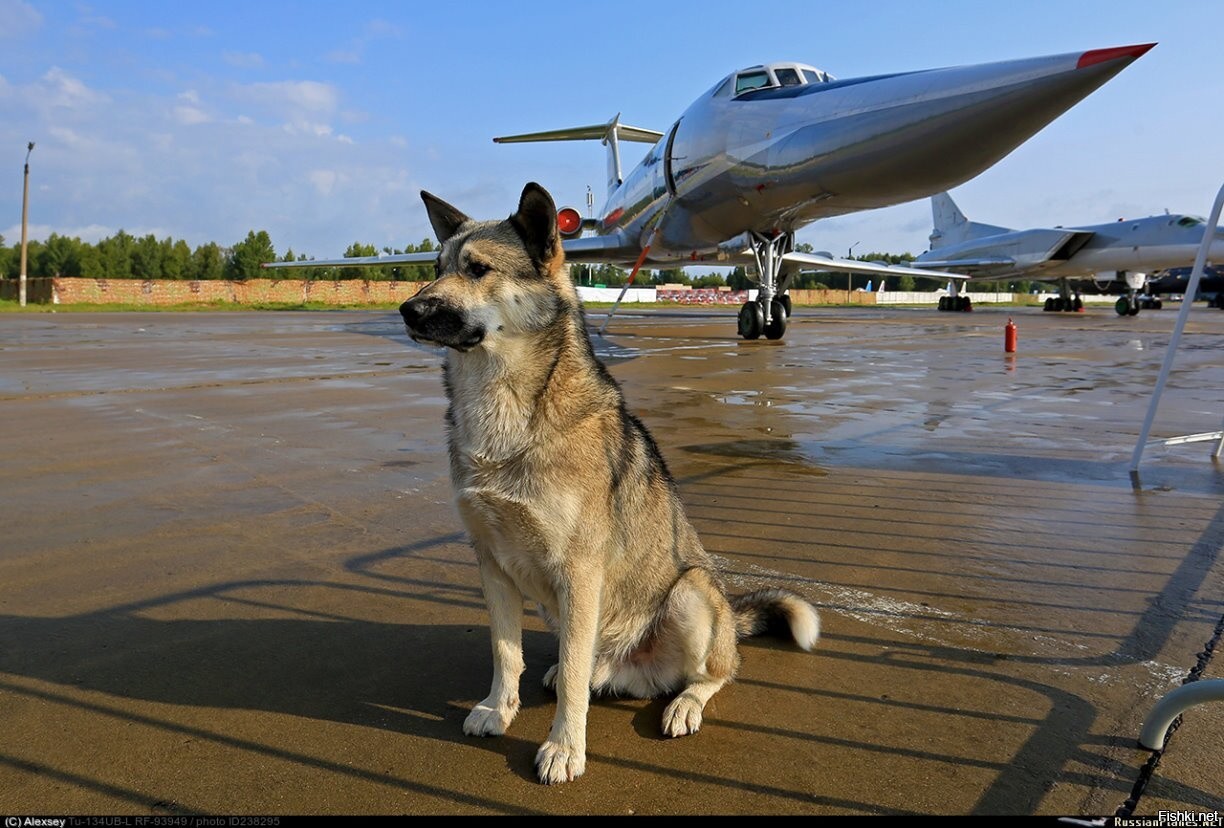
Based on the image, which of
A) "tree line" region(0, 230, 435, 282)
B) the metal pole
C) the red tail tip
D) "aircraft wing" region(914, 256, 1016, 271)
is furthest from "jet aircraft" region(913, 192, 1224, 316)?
"tree line" region(0, 230, 435, 282)

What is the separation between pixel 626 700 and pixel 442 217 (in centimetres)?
203

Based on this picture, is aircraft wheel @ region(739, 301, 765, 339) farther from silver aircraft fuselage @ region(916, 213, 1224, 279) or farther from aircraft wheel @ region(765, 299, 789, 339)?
silver aircraft fuselage @ region(916, 213, 1224, 279)

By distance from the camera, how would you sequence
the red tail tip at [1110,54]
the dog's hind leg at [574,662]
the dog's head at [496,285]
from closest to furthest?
1. the dog's hind leg at [574,662]
2. the dog's head at [496,285]
3. the red tail tip at [1110,54]

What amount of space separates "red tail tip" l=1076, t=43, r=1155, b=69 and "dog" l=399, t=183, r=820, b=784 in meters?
8.84

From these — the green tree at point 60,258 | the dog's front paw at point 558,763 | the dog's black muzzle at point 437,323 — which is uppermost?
the green tree at point 60,258

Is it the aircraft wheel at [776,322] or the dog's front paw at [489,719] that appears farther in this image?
the aircraft wheel at [776,322]

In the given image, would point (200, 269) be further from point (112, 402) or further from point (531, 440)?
point (531, 440)

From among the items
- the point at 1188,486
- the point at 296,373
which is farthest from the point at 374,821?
the point at 296,373

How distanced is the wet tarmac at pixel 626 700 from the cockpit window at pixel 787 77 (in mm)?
9155

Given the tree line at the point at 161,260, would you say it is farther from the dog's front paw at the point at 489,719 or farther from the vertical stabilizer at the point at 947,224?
the dog's front paw at the point at 489,719

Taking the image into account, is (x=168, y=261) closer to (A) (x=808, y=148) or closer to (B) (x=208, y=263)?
(B) (x=208, y=263)

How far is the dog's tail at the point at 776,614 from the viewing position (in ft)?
10.7

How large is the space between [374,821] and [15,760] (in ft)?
4.04

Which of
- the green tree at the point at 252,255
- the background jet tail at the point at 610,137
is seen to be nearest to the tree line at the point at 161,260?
the green tree at the point at 252,255
